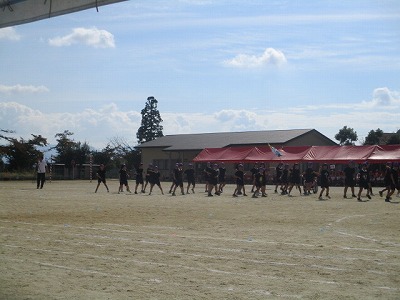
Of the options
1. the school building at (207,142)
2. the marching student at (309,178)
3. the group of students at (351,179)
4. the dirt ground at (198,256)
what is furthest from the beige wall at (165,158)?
the dirt ground at (198,256)

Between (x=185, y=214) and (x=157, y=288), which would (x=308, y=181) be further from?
(x=157, y=288)

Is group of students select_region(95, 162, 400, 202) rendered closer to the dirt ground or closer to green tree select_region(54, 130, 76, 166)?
the dirt ground

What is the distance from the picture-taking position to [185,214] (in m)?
19.3

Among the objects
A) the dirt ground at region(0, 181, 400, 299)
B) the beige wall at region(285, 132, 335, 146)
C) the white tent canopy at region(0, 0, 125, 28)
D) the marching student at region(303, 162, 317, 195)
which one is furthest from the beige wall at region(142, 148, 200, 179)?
the white tent canopy at region(0, 0, 125, 28)

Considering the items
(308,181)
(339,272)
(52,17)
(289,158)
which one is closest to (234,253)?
(339,272)

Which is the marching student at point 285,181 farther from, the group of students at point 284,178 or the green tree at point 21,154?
the green tree at point 21,154

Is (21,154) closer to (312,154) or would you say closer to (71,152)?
(71,152)

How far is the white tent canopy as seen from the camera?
10797mm

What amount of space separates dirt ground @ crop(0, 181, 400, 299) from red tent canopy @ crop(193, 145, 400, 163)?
24552 mm

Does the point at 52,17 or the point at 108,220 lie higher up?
the point at 52,17

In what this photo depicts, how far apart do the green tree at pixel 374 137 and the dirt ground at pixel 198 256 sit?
51.9 m

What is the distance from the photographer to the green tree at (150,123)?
3686 inches

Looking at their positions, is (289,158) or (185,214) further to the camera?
(289,158)

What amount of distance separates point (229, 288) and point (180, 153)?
190 ft
